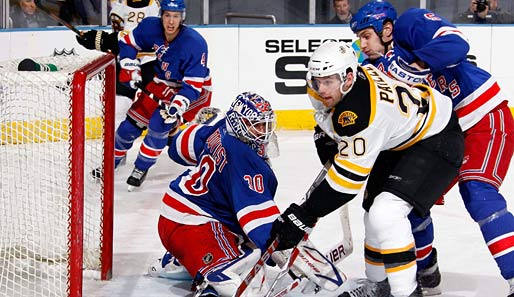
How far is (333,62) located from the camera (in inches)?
121

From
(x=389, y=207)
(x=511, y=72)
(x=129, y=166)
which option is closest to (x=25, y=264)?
(x=389, y=207)

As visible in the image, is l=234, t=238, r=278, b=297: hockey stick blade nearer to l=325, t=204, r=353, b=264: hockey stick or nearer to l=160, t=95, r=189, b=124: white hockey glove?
l=325, t=204, r=353, b=264: hockey stick

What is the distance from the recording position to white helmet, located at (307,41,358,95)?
305 cm

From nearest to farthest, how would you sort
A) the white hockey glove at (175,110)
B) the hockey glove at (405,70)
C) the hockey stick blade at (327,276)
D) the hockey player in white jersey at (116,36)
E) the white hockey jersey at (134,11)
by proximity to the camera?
Answer: the hockey stick blade at (327,276) < the hockey glove at (405,70) < the white hockey glove at (175,110) < the hockey player in white jersey at (116,36) < the white hockey jersey at (134,11)

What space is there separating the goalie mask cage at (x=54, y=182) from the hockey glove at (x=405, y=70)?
969mm

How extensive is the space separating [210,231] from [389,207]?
0.71 m

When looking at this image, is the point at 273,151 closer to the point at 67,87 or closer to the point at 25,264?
the point at 67,87

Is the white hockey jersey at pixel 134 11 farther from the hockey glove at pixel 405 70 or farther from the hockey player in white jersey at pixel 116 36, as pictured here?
the hockey glove at pixel 405 70

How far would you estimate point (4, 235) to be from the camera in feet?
13.4

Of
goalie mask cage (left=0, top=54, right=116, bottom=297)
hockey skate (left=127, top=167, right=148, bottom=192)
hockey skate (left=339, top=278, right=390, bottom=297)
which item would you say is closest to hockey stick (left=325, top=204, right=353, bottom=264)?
hockey skate (left=339, top=278, right=390, bottom=297)

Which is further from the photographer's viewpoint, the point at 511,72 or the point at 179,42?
the point at 511,72

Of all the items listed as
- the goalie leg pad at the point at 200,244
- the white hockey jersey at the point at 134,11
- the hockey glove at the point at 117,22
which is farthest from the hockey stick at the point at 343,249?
the hockey glove at the point at 117,22

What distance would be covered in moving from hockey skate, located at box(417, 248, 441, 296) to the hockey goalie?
0.34 meters

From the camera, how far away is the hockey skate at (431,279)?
3.69m
